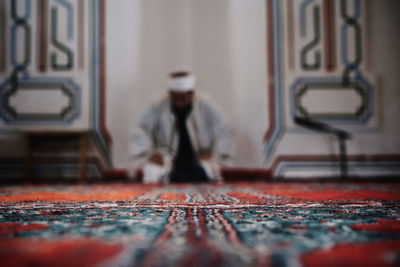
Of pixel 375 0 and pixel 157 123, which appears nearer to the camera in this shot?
pixel 157 123

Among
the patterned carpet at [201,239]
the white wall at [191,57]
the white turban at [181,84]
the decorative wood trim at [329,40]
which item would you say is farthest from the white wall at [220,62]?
the patterned carpet at [201,239]

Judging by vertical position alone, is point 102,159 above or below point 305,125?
below

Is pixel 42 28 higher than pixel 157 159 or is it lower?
higher

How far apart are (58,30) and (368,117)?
2932 mm

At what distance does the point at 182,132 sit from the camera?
2539 mm

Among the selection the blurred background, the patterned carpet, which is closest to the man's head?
the blurred background

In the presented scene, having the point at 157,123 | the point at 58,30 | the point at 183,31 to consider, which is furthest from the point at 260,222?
the point at 58,30

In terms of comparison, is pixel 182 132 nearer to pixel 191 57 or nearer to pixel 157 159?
pixel 157 159

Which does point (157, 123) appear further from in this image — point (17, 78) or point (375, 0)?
point (375, 0)

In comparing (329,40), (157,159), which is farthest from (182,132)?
(329,40)

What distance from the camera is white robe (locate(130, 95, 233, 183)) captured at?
8.25 feet

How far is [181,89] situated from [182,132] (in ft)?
1.11

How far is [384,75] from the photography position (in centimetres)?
299

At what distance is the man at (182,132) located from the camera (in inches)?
97.5
